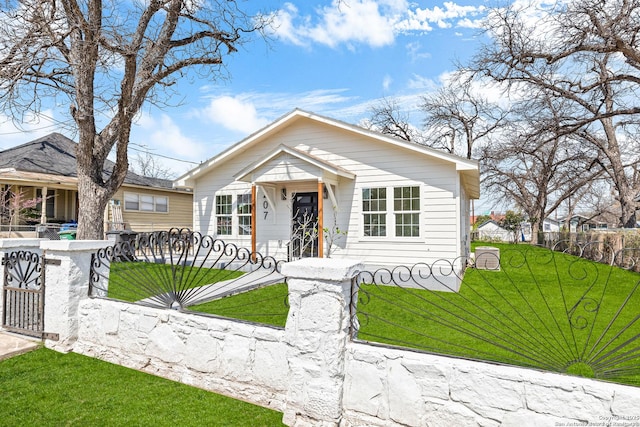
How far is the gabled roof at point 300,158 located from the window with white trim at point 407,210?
51.9 inches

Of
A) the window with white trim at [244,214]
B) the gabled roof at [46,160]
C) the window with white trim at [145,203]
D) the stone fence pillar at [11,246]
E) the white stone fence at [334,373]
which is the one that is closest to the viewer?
the white stone fence at [334,373]

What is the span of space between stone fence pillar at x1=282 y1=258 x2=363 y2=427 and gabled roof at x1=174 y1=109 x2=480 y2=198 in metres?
6.42

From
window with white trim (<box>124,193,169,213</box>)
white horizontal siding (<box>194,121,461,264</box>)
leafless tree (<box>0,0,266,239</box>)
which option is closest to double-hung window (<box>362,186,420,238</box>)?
white horizontal siding (<box>194,121,461,264</box>)

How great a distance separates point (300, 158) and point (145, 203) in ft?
38.0

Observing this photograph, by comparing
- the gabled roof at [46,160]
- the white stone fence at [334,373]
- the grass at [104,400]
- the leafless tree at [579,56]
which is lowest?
the grass at [104,400]

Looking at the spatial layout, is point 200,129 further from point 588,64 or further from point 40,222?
point 588,64

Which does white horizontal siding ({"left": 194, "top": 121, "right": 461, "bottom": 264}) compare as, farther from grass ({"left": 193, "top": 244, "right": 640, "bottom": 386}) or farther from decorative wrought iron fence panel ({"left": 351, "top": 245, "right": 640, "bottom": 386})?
grass ({"left": 193, "top": 244, "right": 640, "bottom": 386})

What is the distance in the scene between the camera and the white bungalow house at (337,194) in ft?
28.7

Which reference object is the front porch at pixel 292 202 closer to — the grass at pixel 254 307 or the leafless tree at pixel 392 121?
the grass at pixel 254 307

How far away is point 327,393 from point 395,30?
38.3 ft

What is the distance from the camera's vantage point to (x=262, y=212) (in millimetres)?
10719

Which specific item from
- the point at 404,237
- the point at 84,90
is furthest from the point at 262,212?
the point at 84,90

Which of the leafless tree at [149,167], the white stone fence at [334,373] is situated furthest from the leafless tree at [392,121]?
the leafless tree at [149,167]

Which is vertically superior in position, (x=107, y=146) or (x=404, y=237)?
(x=107, y=146)
